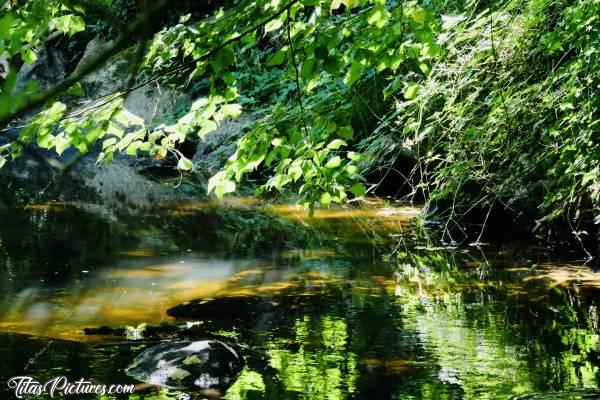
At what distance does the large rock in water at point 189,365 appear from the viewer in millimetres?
3982

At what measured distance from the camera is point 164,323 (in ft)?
16.6

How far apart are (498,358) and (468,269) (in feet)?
7.57

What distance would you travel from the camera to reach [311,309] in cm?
541

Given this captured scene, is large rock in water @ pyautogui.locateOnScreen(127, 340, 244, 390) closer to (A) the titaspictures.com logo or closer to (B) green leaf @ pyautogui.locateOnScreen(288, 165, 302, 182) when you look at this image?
(A) the titaspictures.com logo

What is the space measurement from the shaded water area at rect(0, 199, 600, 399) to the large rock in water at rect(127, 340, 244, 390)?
108mm

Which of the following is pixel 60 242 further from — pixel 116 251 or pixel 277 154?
pixel 277 154

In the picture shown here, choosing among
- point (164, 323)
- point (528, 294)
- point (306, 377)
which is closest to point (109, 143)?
point (306, 377)

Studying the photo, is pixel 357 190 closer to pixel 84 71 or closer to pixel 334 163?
pixel 334 163

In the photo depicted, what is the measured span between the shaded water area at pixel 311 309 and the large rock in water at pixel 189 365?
108mm

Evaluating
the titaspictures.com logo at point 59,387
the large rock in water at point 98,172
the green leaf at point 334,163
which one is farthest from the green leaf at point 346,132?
the large rock in water at point 98,172

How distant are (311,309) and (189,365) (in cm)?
152

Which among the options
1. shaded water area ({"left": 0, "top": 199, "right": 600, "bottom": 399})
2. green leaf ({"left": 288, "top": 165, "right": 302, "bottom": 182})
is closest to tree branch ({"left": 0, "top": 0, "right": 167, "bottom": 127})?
green leaf ({"left": 288, "top": 165, "right": 302, "bottom": 182})

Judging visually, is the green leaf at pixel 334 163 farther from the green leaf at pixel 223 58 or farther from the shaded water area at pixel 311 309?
the shaded water area at pixel 311 309

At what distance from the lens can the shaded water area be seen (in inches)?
159
